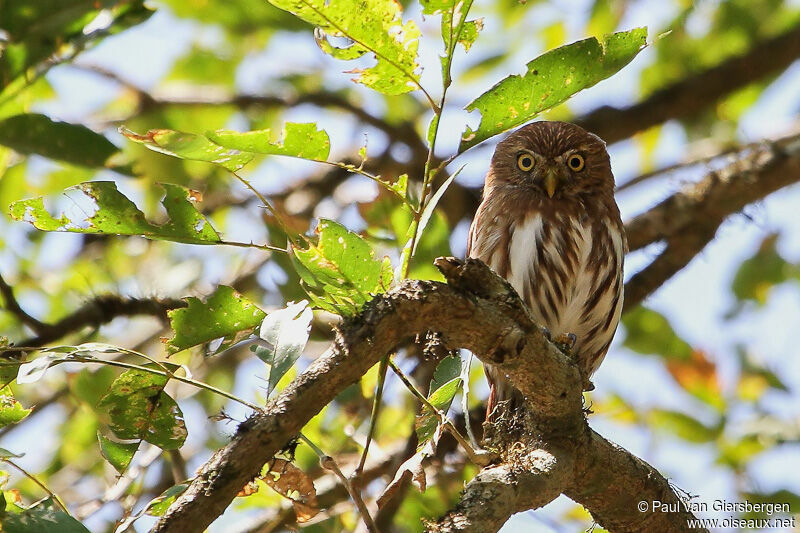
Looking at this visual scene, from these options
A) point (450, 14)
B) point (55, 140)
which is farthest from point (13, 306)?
point (450, 14)

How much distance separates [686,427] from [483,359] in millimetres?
2838

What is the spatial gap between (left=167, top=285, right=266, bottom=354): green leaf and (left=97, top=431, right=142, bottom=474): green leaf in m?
0.32

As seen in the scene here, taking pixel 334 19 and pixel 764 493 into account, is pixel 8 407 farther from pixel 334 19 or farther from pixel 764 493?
pixel 764 493

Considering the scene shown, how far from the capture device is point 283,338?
2096 mm

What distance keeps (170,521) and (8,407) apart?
74cm

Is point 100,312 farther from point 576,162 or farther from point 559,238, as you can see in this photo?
point 576,162

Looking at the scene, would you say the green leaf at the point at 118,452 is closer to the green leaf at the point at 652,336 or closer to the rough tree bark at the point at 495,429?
the rough tree bark at the point at 495,429

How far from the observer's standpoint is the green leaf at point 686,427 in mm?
4918

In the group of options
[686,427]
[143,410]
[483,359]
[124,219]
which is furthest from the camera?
[686,427]

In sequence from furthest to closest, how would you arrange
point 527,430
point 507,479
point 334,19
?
point 527,430, point 507,479, point 334,19

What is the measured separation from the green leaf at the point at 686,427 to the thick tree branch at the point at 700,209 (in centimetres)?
63

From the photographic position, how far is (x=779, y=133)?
5562mm

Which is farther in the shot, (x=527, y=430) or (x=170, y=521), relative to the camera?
(x=527, y=430)

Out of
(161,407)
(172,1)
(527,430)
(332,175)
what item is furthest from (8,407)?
(172,1)
